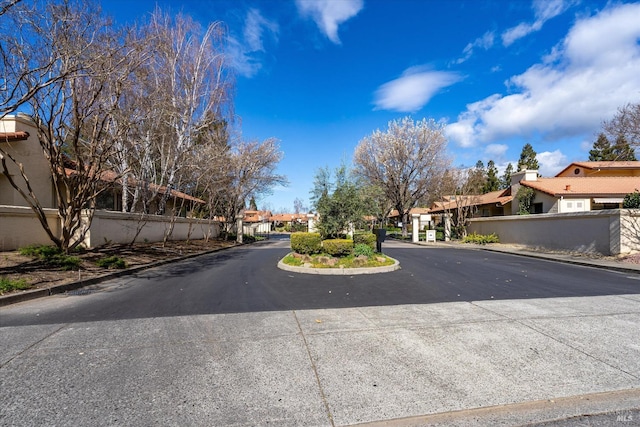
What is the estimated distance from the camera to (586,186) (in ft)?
84.5

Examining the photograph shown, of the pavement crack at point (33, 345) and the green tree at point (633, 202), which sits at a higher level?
the green tree at point (633, 202)

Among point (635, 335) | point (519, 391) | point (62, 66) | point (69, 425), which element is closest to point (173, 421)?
point (69, 425)

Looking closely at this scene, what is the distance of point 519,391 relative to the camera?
3.51 metres

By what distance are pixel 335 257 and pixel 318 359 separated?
8.74m

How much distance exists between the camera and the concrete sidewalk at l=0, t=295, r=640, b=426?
3.15 meters

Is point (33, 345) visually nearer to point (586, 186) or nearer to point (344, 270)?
point (344, 270)

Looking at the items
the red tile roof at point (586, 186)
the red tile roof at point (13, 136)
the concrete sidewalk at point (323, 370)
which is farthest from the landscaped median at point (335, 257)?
the red tile roof at point (586, 186)

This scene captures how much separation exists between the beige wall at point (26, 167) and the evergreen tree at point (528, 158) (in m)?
56.8

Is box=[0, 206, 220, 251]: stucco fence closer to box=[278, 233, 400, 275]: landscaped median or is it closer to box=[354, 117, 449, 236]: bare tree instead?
box=[278, 233, 400, 275]: landscaped median

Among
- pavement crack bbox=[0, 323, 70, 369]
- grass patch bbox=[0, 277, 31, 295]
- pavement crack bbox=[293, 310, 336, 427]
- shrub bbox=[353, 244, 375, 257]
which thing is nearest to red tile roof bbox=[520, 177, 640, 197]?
shrub bbox=[353, 244, 375, 257]

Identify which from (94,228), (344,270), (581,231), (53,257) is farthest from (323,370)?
(581,231)

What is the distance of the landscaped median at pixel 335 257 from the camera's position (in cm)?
1142

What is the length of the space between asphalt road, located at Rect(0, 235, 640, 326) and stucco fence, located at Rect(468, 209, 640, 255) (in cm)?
509

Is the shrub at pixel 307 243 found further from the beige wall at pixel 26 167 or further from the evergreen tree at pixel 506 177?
the evergreen tree at pixel 506 177
